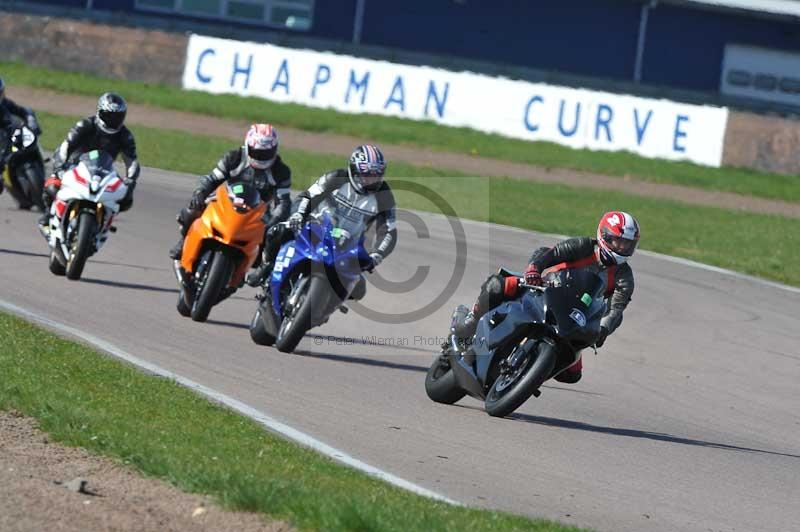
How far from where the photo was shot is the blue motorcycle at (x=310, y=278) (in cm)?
1121

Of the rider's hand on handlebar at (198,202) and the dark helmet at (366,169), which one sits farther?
the rider's hand on handlebar at (198,202)

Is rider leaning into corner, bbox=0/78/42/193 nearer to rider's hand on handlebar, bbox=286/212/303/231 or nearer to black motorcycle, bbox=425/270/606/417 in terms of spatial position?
rider's hand on handlebar, bbox=286/212/303/231

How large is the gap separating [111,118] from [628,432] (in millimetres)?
6237

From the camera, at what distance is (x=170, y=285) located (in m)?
14.3

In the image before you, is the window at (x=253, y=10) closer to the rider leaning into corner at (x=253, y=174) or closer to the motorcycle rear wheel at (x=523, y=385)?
the rider leaning into corner at (x=253, y=174)

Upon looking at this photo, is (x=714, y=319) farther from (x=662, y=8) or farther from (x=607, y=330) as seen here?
(x=662, y=8)

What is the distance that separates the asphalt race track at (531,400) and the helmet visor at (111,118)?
148 cm

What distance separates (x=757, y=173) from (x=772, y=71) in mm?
11632

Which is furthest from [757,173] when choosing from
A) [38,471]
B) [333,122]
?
[38,471]

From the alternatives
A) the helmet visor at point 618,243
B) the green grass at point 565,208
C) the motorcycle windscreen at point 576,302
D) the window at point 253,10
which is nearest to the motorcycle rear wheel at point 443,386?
the motorcycle windscreen at point 576,302

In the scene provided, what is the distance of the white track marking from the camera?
7691mm

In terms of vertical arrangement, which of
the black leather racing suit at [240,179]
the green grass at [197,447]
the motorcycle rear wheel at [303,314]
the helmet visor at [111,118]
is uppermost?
the helmet visor at [111,118]

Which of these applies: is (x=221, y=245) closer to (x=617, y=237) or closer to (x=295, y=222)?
(x=295, y=222)

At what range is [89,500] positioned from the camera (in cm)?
649
